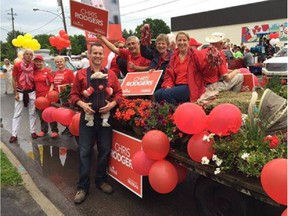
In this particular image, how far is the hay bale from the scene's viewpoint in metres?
3.38

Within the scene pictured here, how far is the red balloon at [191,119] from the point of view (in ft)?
9.04

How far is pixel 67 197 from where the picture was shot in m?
4.12

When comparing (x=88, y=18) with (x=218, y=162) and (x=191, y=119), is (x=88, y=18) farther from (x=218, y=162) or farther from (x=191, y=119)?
(x=218, y=162)

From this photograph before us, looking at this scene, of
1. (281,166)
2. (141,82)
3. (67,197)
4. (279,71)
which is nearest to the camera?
(281,166)

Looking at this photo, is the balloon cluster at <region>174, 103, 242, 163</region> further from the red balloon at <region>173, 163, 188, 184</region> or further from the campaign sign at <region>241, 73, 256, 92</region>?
the campaign sign at <region>241, 73, 256, 92</region>

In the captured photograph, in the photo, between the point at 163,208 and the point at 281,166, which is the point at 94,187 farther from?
the point at 281,166

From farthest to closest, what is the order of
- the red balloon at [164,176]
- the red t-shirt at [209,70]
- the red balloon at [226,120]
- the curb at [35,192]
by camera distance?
1. the red t-shirt at [209,70]
2. the curb at [35,192]
3. the red balloon at [164,176]
4. the red balloon at [226,120]

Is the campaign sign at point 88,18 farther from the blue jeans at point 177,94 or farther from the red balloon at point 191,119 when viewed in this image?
the red balloon at point 191,119

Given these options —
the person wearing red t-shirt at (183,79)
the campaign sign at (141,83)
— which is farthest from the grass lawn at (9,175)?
the person wearing red t-shirt at (183,79)

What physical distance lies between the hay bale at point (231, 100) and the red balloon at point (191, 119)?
546mm

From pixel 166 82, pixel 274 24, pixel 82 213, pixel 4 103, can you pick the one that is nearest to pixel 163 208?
pixel 82 213

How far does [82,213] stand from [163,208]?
0.96m

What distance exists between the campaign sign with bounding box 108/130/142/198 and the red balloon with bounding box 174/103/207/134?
0.87 m

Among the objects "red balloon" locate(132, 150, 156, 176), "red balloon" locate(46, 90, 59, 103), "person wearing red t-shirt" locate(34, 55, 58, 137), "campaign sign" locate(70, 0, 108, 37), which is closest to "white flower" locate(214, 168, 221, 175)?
"red balloon" locate(132, 150, 156, 176)
